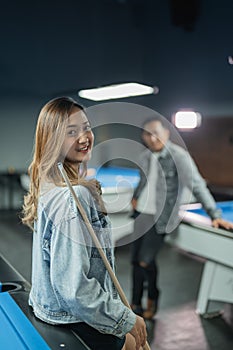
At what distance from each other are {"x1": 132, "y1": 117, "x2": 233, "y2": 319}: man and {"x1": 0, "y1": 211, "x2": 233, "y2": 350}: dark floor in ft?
0.63

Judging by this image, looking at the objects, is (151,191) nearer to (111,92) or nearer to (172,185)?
(172,185)

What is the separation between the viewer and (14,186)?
514 cm

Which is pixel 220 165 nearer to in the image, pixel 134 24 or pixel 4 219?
pixel 134 24

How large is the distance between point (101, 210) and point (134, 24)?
14.6 feet

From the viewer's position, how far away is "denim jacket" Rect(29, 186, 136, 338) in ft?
3.27

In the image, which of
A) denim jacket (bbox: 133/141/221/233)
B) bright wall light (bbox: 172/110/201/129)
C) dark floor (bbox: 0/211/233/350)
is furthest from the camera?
bright wall light (bbox: 172/110/201/129)

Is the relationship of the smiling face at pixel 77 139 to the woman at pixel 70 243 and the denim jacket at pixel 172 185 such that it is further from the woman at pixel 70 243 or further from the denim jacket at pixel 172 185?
the denim jacket at pixel 172 185

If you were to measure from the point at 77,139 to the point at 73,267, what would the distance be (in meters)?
0.38

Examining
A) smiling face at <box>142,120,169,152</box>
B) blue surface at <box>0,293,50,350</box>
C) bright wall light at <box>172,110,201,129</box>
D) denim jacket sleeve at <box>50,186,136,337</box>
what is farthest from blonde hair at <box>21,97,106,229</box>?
bright wall light at <box>172,110,201,129</box>

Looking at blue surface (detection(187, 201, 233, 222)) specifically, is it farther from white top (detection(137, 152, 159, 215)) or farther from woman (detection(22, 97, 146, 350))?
woman (detection(22, 97, 146, 350))

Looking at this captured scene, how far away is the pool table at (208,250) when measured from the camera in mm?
2486

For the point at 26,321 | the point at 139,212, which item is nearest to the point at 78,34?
the point at 139,212

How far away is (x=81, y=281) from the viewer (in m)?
0.99

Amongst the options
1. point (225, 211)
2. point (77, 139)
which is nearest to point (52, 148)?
point (77, 139)
